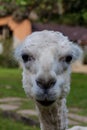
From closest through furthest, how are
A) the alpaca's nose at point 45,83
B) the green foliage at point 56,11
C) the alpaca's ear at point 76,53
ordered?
the alpaca's nose at point 45,83 → the alpaca's ear at point 76,53 → the green foliage at point 56,11

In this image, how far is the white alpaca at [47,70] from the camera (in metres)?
3.17

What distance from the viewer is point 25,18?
2873cm

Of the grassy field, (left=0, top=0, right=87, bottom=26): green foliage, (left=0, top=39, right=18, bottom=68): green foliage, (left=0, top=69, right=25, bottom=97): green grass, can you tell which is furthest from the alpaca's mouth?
(left=0, top=0, right=87, bottom=26): green foliage

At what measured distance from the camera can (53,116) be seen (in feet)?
11.8

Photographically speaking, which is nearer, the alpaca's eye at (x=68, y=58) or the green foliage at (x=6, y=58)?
the alpaca's eye at (x=68, y=58)

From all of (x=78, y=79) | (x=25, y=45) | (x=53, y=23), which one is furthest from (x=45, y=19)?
(x=25, y=45)

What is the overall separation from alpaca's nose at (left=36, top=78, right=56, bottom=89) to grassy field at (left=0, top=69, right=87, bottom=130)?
17.4 ft

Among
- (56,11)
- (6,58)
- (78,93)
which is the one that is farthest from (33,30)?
(78,93)

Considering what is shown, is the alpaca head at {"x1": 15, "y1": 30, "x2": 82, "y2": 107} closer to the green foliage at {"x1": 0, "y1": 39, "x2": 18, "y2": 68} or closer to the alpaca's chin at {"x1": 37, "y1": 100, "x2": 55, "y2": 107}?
the alpaca's chin at {"x1": 37, "y1": 100, "x2": 55, "y2": 107}

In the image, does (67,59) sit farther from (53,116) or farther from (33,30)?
(33,30)

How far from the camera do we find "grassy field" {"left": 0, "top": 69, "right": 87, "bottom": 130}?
8656 millimetres

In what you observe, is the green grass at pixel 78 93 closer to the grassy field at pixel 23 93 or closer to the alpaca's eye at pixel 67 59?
the grassy field at pixel 23 93

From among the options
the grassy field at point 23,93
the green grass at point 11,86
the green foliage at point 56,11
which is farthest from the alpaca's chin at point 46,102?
the green foliage at point 56,11

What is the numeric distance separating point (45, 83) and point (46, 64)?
0.15 meters
